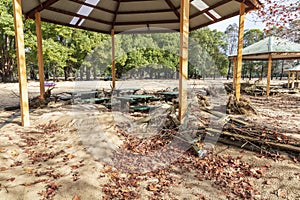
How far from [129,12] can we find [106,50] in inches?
1248

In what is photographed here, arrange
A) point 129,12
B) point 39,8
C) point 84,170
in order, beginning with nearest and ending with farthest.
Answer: point 84,170, point 39,8, point 129,12

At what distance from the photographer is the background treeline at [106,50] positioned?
21.8 m

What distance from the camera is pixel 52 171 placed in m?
2.96

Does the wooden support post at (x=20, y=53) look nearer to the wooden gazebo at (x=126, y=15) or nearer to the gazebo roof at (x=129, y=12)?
the wooden gazebo at (x=126, y=15)

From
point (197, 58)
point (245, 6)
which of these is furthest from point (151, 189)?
point (197, 58)

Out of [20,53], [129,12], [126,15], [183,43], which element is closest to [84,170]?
[183,43]

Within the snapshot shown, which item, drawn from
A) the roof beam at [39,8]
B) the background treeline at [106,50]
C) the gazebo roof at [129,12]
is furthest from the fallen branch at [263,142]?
the background treeline at [106,50]

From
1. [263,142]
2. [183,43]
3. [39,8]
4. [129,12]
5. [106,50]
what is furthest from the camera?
[106,50]

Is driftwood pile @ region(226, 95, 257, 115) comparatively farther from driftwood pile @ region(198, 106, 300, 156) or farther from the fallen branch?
the fallen branch

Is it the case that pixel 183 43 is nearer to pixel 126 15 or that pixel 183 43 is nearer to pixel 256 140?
pixel 256 140

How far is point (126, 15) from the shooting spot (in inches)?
347

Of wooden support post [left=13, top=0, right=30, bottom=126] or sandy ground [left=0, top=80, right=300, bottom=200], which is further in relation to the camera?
wooden support post [left=13, top=0, right=30, bottom=126]

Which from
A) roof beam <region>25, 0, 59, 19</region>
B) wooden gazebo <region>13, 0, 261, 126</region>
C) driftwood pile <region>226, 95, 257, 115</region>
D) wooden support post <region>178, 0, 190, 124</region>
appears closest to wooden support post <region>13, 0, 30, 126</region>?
wooden gazebo <region>13, 0, 261, 126</region>

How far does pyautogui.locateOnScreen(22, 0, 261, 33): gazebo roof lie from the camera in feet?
21.7
